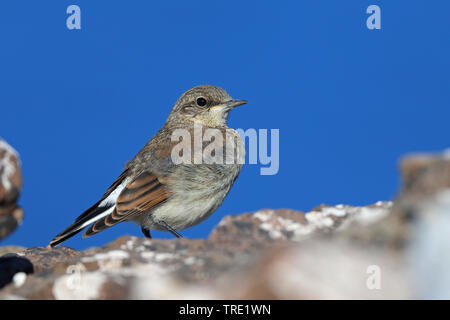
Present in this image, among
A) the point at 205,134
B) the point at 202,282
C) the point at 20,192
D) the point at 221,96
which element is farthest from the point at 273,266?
the point at 221,96

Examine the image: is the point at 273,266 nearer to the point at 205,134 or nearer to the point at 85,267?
the point at 85,267

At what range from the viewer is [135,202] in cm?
671

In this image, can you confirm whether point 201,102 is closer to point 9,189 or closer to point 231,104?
point 231,104

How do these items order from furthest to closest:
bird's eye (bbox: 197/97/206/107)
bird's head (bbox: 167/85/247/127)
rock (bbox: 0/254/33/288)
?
bird's eye (bbox: 197/97/206/107) → bird's head (bbox: 167/85/247/127) → rock (bbox: 0/254/33/288)

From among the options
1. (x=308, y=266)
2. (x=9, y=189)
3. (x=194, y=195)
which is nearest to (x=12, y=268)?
(x=9, y=189)

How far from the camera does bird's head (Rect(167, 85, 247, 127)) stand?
26.4 ft

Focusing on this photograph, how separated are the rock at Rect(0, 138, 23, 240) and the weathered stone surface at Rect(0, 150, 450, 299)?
486 millimetres

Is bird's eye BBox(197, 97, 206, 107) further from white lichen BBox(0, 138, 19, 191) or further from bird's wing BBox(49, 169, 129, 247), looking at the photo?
white lichen BBox(0, 138, 19, 191)

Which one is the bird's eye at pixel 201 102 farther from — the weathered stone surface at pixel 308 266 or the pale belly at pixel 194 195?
the weathered stone surface at pixel 308 266

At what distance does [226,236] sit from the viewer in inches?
200

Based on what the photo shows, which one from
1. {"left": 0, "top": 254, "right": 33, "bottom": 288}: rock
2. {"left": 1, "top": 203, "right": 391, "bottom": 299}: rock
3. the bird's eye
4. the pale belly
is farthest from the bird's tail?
the bird's eye

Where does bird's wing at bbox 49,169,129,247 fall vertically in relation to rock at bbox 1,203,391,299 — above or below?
above

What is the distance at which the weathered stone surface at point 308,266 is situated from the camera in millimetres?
2871
